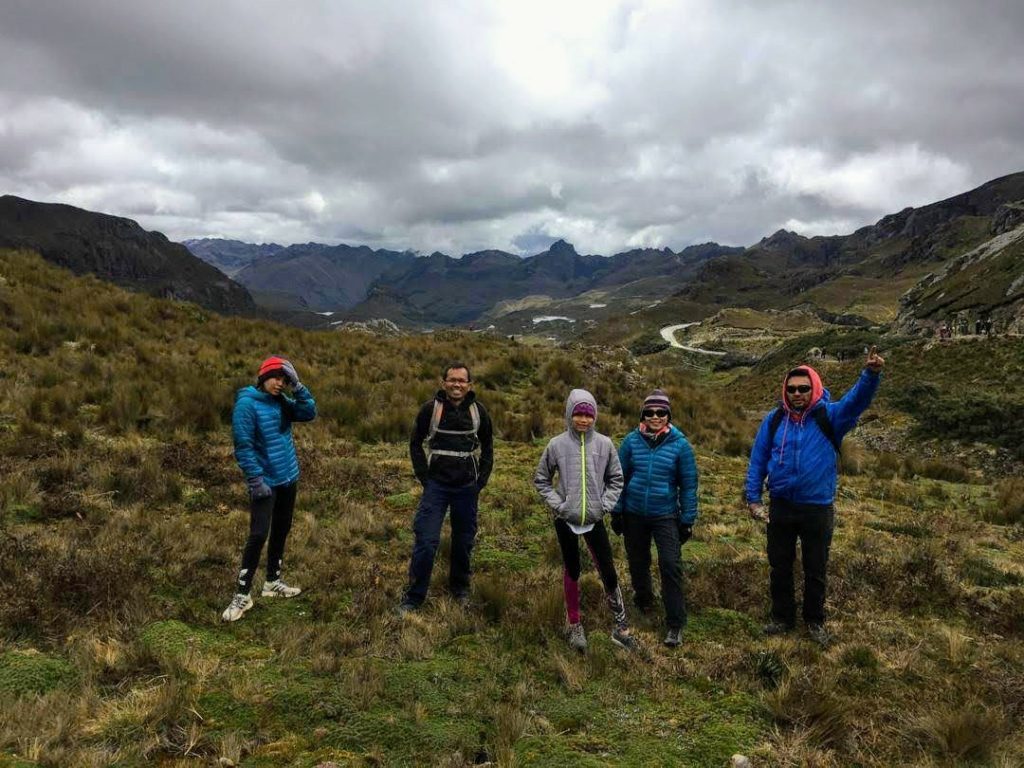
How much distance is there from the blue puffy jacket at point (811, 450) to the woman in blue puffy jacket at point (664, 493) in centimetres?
85

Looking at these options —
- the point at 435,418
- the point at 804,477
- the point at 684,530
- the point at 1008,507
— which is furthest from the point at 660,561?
the point at 1008,507

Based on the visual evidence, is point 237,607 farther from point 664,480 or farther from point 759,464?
point 759,464

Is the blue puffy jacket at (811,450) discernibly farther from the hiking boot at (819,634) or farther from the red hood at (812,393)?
the hiking boot at (819,634)

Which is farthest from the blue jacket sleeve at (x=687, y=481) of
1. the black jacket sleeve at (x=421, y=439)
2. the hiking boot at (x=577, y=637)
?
the black jacket sleeve at (x=421, y=439)

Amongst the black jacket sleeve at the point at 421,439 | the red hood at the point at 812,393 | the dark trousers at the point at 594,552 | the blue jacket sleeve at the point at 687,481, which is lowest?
the dark trousers at the point at 594,552

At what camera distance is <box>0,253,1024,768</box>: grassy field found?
391cm

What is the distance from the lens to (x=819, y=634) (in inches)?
223

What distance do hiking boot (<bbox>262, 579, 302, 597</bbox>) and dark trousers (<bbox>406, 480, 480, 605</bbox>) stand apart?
1252mm

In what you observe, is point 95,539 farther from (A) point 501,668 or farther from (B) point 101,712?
(A) point 501,668

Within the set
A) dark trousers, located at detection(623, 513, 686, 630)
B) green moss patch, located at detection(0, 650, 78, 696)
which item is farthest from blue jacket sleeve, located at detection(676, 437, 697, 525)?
green moss patch, located at detection(0, 650, 78, 696)

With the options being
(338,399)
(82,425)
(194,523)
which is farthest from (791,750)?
(338,399)

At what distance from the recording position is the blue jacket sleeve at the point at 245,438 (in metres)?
5.63

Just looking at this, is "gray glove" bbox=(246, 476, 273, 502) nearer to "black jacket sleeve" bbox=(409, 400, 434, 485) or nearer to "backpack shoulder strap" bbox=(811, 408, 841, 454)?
"black jacket sleeve" bbox=(409, 400, 434, 485)

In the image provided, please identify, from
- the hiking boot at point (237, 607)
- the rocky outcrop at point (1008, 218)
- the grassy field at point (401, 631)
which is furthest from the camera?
the rocky outcrop at point (1008, 218)
